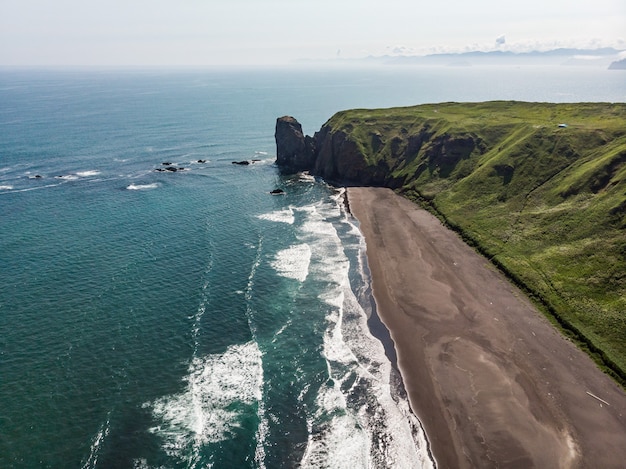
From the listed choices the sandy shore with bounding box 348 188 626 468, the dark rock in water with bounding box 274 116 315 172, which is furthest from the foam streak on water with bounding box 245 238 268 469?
the dark rock in water with bounding box 274 116 315 172

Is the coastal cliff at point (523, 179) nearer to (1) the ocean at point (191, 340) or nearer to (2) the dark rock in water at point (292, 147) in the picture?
(2) the dark rock in water at point (292, 147)

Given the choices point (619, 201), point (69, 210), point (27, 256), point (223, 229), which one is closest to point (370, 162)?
point (223, 229)

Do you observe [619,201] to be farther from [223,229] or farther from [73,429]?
[73,429]

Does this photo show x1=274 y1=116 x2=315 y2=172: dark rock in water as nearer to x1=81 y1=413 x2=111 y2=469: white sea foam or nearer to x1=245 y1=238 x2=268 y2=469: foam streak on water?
x1=245 y1=238 x2=268 y2=469: foam streak on water

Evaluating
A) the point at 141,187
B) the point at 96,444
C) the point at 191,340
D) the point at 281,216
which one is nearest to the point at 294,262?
the point at 281,216

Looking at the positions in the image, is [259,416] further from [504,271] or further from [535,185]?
[535,185]
